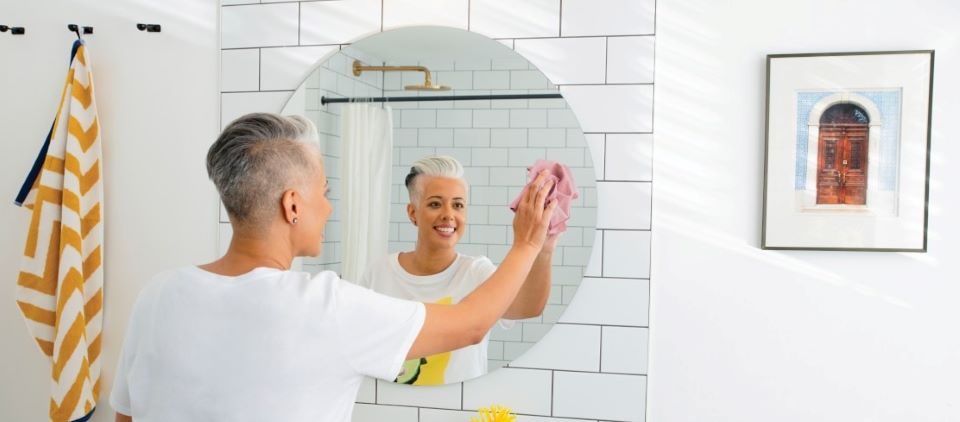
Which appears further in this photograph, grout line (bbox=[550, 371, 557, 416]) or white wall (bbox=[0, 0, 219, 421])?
white wall (bbox=[0, 0, 219, 421])

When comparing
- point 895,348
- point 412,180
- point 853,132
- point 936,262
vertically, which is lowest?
point 895,348

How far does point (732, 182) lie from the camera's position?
1662 millimetres

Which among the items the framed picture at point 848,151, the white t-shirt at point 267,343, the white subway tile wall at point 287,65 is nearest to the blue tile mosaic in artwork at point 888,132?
the framed picture at point 848,151

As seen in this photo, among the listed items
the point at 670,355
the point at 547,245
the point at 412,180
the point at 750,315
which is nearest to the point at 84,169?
the point at 412,180

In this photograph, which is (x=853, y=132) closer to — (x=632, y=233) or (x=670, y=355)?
(x=632, y=233)

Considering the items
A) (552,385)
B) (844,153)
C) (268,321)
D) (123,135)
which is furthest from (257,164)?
(844,153)

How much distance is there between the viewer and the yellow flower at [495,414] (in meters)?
1.69

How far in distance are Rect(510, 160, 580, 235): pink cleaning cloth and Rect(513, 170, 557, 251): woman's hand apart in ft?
0.06

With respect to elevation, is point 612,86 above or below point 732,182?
above

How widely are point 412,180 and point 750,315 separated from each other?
30.2 inches

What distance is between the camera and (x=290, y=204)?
1129 millimetres

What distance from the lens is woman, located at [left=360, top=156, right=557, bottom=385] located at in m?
1.71

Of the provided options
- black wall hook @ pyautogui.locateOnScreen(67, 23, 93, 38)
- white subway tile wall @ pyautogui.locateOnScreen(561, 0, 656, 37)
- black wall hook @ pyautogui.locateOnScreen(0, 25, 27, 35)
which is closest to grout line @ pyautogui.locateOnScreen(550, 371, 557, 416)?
white subway tile wall @ pyautogui.locateOnScreen(561, 0, 656, 37)

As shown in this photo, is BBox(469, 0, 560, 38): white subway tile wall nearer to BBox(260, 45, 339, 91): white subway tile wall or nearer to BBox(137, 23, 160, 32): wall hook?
BBox(260, 45, 339, 91): white subway tile wall
